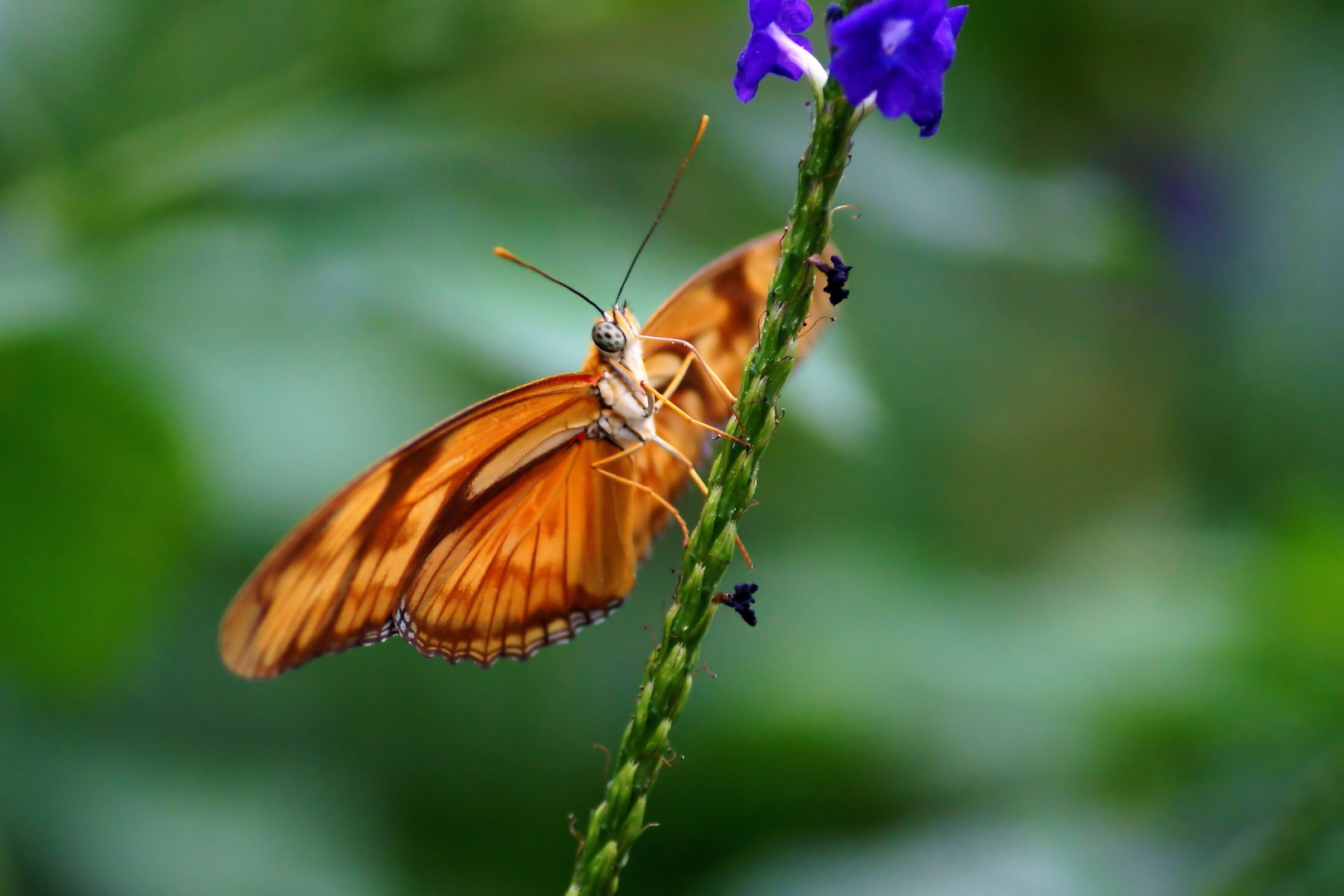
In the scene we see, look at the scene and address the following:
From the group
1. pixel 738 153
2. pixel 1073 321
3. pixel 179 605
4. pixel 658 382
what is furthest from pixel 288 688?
pixel 1073 321

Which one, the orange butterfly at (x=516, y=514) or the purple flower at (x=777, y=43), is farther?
the orange butterfly at (x=516, y=514)

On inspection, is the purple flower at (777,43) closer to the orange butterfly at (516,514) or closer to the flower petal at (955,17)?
the flower petal at (955,17)

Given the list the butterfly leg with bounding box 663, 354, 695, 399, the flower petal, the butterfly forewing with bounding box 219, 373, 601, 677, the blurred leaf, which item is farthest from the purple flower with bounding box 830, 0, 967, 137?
the blurred leaf

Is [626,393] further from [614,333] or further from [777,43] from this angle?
[777,43]

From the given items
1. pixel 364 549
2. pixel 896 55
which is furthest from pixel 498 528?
pixel 896 55

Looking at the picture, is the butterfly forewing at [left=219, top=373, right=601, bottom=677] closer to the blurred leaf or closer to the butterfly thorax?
the butterfly thorax

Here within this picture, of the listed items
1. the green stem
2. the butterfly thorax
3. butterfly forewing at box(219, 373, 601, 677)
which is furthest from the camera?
the butterfly thorax

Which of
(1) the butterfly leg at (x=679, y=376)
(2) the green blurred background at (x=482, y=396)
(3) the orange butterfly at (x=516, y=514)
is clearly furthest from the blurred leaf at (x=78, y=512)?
(1) the butterfly leg at (x=679, y=376)
